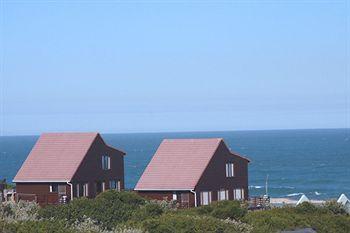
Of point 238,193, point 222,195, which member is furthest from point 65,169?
point 238,193

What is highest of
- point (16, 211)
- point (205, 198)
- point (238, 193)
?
point (238, 193)

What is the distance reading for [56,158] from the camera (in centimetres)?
6188

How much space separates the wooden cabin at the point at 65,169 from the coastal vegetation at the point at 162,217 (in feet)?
30.2

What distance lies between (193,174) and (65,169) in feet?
29.4

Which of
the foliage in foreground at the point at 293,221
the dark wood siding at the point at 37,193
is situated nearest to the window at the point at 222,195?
the dark wood siding at the point at 37,193

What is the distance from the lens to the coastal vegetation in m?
→ 37.2

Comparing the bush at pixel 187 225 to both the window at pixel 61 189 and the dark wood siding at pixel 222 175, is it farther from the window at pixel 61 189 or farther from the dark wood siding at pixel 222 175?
the window at pixel 61 189

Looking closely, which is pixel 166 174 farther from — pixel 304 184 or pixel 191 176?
pixel 304 184

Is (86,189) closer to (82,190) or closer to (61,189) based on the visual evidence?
(82,190)

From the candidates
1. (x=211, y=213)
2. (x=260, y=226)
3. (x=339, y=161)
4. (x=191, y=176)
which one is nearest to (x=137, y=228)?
(x=260, y=226)

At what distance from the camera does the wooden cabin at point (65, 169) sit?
60188 millimetres

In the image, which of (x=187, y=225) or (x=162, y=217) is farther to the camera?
(x=162, y=217)

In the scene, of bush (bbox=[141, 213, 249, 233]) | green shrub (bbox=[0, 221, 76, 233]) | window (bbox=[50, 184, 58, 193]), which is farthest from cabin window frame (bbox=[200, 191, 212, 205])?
green shrub (bbox=[0, 221, 76, 233])

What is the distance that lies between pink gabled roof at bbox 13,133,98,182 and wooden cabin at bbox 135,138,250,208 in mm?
4813
